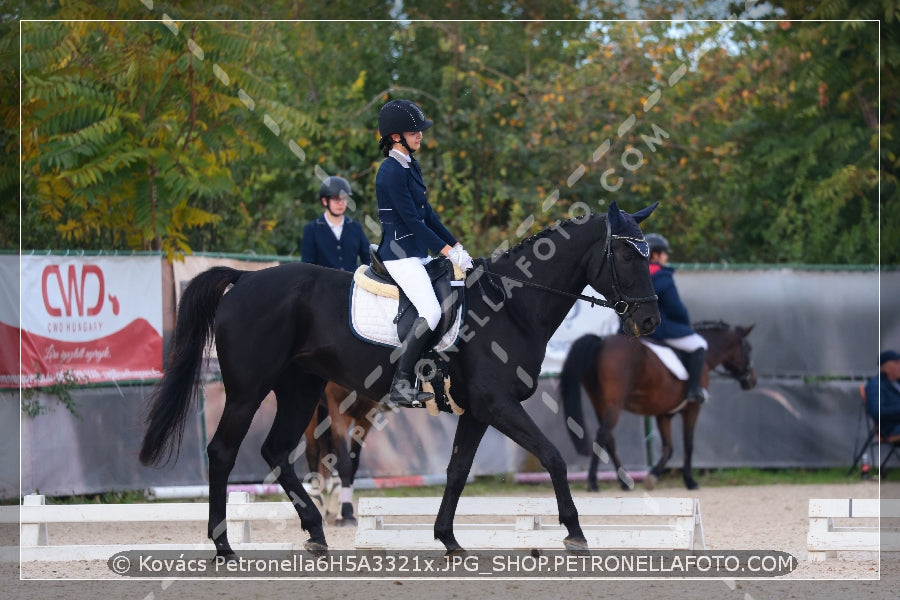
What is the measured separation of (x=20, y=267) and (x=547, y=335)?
5.11 m

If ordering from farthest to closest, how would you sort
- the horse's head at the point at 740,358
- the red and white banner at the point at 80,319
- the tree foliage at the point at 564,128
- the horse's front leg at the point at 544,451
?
1. the tree foliage at the point at 564,128
2. the horse's head at the point at 740,358
3. the red and white banner at the point at 80,319
4. the horse's front leg at the point at 544,451

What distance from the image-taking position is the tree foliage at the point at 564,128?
12.9 meters

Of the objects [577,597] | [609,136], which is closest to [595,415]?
[609,136]

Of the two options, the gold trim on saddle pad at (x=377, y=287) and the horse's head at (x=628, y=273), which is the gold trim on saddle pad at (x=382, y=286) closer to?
the gold trim on saddle pad at (x=377, y=287)

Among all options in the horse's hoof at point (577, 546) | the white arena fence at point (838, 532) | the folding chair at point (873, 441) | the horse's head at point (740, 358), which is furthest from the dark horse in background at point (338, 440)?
the folding chair at point (873, 441)

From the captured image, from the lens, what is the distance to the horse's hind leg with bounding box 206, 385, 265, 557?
22.9 ft

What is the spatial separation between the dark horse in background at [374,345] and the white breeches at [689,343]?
5592 millimetres

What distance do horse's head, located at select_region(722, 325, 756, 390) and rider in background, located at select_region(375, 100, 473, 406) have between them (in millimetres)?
6446

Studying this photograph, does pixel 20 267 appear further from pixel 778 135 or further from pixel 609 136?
pixel 778 135

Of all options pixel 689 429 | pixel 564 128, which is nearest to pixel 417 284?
pixel 689 429

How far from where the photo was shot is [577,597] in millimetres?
5844

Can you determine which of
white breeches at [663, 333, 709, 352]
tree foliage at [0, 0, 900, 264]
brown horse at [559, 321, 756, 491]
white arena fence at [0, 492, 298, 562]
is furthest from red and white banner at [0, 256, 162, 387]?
white breeches at [663, 333, 709, 352]

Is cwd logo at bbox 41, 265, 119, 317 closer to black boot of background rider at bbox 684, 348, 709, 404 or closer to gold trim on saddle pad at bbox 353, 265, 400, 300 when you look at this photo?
gold trim on saddle pad at bbox 353, 265, 400, 300

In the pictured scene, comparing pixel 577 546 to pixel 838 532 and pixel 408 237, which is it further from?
pixel 408 237
